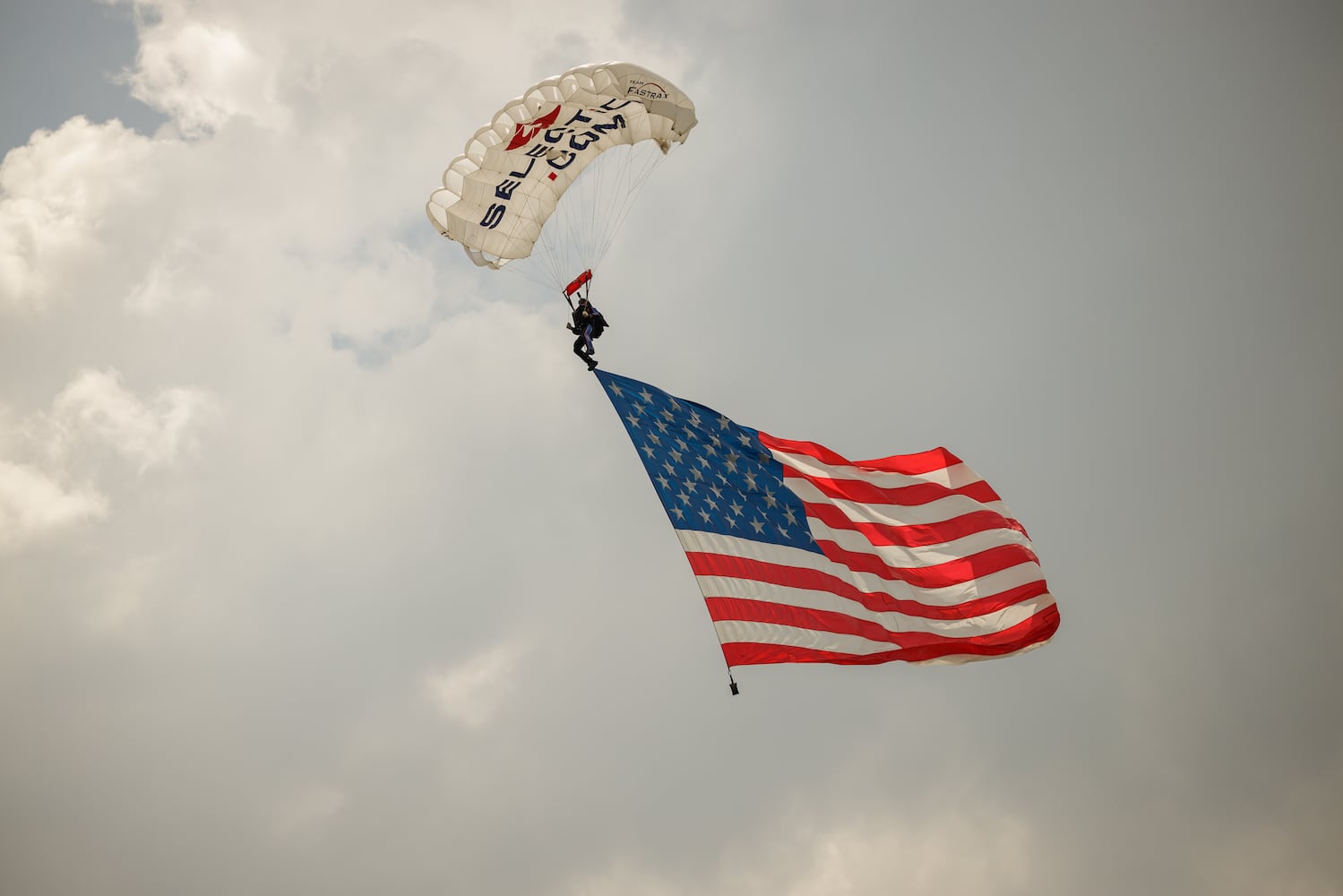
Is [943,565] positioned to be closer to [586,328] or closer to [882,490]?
[882,490]

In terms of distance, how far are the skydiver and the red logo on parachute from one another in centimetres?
351

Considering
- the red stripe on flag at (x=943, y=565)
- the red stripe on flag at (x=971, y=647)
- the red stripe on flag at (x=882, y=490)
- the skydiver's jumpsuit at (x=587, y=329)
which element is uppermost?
the skydiver's jumpsuit at (x=587, y=329)

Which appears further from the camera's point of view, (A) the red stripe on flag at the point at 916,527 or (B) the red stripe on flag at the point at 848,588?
(A) the red stripe on flag at the point at 916,527

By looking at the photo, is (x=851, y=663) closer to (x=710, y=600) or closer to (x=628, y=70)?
(x=710, y=600)

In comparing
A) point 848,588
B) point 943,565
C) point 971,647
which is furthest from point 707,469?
point 971,647

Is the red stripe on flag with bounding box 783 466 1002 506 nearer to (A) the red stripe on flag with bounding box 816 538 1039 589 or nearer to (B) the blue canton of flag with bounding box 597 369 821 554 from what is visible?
(B) the blue canton of flag with bounding box 597 369 821 554

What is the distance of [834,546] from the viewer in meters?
20.0

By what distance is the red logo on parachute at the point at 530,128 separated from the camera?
67.2ft

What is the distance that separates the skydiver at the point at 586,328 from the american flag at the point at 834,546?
0.57 metres

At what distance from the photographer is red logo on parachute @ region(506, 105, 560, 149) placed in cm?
2047

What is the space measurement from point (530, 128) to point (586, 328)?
4360 mm

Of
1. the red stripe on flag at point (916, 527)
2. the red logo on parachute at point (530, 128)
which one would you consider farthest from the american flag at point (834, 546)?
the red logo on parachute at point (530, 128)

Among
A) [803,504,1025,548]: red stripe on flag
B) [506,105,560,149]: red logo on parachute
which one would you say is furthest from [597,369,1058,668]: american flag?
[506,105,560,149]: red logo on parachute

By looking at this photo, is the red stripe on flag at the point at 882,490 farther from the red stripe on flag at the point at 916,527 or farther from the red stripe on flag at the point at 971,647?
the red stripe on flag at the point at 971,647
